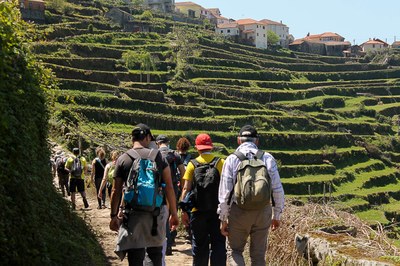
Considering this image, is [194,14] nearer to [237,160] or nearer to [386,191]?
[386,191]

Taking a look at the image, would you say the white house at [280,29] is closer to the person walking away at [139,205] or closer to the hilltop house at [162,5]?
the hilltop house at [162,5]

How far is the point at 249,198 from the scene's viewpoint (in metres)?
5.69

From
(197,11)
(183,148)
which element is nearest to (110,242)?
(183,148)

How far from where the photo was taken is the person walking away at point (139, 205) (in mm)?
5324

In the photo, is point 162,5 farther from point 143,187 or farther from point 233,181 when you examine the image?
point 143,187

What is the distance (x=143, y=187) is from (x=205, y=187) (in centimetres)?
136

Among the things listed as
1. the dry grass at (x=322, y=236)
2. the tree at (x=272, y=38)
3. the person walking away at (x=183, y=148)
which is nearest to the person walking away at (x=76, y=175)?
the person walking away at (x=183, y=148)

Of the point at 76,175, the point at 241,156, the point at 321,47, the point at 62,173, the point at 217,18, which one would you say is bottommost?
the point at 62,173

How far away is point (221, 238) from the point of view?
6.59 metres

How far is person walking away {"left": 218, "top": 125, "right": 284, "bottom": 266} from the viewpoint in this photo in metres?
5.70

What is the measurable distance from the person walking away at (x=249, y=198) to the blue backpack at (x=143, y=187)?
2.66 feet

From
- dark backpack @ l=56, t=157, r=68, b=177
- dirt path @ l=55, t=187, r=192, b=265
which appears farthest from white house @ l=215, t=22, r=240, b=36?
dirt path @ l=55, t=187, r=192, b=265

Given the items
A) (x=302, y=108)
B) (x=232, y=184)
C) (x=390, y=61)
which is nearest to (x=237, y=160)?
(x=232, y=184)

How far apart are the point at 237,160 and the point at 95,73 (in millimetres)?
46489
